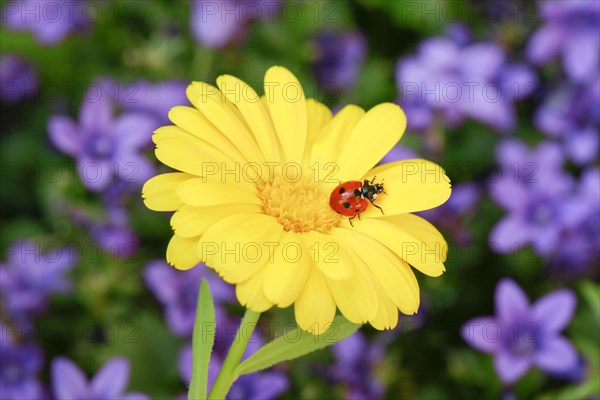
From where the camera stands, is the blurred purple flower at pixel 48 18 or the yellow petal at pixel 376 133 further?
the blurred purple flower at pixel 48 18

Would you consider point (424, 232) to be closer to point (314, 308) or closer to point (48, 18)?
point (314, 308)

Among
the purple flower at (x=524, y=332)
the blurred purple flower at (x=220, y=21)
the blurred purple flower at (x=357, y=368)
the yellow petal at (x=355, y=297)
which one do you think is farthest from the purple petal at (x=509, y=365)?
→ the blurred purple flower at (x=220, y=21)

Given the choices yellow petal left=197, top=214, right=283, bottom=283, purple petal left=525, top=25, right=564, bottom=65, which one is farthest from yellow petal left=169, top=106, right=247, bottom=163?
purple petal left=525, top=25, right=564, bottom=65

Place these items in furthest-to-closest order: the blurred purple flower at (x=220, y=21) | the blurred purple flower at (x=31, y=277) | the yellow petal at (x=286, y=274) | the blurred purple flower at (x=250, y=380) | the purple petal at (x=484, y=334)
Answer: the blurred purple flower at (x=220, y=21), the blurred purple flower at (x=31, y=277), the purple petal at (x=484, y=334), the blurred purple flower at (x=250, y=380), the yellow petal at (x=286, y=274)

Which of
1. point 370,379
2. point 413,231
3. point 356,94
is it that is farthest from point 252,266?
point 356,94

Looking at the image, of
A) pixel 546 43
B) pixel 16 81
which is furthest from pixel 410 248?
pixel 16 81

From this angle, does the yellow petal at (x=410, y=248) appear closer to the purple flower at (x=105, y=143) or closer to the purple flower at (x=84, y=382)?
the purple flower at (x=84, y=382)

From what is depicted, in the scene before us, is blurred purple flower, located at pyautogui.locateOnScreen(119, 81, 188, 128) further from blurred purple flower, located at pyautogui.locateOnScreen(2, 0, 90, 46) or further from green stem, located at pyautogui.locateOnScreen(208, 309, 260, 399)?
green stem, located at pyautogui.locateOnScreen(208, 309, 260, 399)
